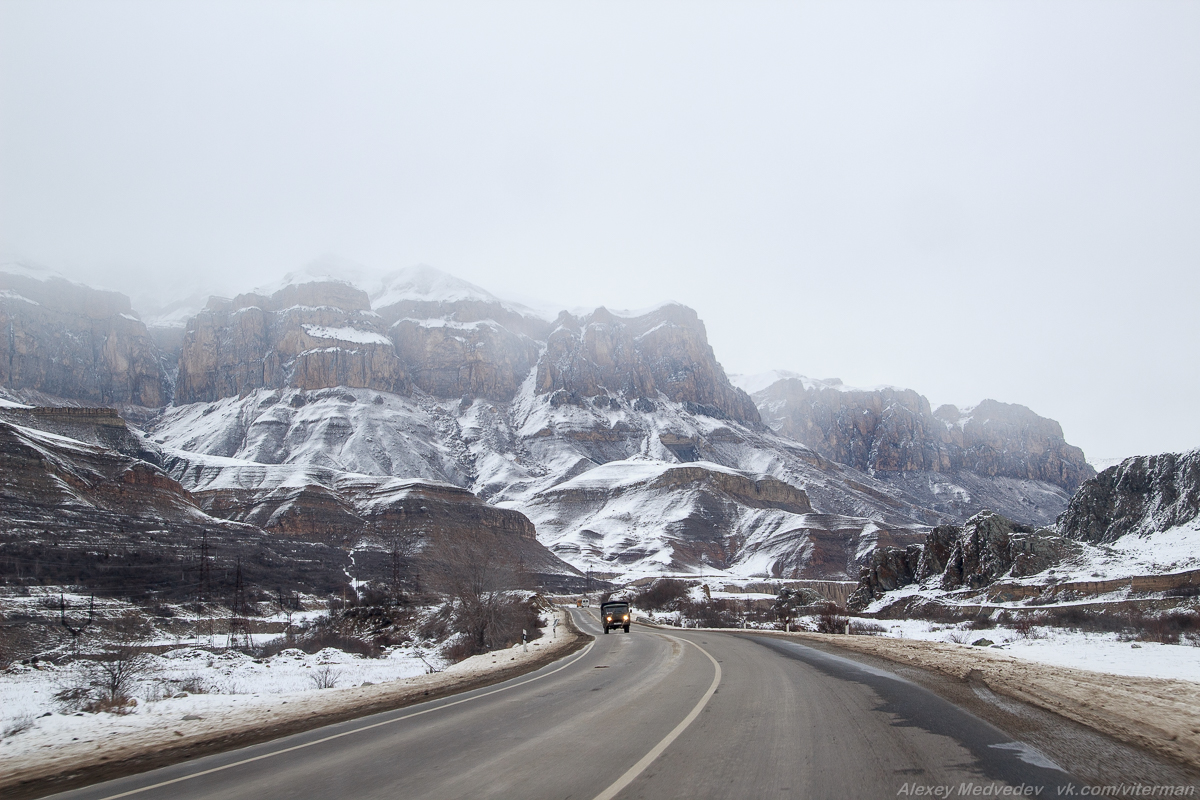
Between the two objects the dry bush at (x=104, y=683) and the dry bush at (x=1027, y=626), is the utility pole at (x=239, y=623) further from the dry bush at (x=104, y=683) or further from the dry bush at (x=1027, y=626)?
the dry bush at (x=1027, y=626)

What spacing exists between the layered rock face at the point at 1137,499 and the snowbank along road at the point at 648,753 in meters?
41.6

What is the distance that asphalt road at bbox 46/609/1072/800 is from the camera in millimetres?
6152

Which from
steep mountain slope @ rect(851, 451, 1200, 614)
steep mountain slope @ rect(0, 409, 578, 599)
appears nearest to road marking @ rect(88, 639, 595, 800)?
steep mountain slope @ rect(851, 451, 1200, 614)

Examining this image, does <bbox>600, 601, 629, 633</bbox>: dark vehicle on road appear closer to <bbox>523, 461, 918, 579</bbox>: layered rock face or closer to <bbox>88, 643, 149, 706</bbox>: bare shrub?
<bbox>88, 643, 149, 706</bbox>: bare shrub

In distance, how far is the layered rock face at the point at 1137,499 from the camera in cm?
4153

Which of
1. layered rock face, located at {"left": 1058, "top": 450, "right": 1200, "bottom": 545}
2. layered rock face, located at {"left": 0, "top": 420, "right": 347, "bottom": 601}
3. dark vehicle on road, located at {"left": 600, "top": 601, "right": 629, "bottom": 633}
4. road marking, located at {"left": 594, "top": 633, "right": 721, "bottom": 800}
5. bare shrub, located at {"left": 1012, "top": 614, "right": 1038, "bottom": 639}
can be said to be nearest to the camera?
road marking, located at {"left": 594, "top": 633, "right": 721, "bottom": 800}

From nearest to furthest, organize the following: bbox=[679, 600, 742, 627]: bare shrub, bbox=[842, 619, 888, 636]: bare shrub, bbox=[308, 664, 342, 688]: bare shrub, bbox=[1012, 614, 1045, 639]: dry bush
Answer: bbox=[308, 664, 342, 688]: bare shrub, bbox=[1012, 614, 1045, 639]: dry bush, bbox=[842, 619, 888, 636]: bare shrub, bbox=[679, 600, 742, 627]: bare shrub

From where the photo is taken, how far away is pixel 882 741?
24.9 ft

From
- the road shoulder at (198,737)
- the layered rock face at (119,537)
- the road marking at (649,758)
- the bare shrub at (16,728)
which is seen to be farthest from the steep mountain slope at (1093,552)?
the layered rock face at (119,537)

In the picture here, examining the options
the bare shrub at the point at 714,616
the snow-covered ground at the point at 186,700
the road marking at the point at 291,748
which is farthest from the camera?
the bare shrub at the point at 714,616

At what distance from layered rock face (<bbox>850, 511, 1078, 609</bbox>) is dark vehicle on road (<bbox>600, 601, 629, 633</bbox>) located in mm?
24159

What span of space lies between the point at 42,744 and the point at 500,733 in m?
6.39

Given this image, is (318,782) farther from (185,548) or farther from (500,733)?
(185,548)

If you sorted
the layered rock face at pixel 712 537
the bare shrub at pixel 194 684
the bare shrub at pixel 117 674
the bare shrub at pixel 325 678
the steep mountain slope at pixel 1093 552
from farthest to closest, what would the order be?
the layered rock face at pixel 712 537, the steep mountain slope at pixel 1093 552, the bare shrub at pixel 194 684, the bare shrub at pixel 325 678, the bare shrub at pixel 117 674
